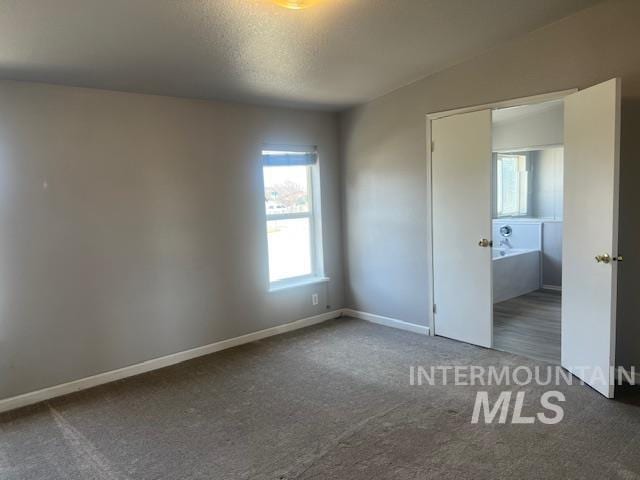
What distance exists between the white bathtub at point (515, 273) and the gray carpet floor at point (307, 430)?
2.04 m

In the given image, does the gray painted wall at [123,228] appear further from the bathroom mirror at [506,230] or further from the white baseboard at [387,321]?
the bathroom mirror at [506,230]

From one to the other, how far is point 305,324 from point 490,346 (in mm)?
1867

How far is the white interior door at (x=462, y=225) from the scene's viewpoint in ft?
12.9

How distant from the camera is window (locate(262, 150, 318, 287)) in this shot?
466 centimetres

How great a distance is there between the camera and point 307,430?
9.01 feet

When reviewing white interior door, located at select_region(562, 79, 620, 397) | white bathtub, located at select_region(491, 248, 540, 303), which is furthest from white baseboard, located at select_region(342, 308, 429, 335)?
white bathtub, located at select_region(491, 248, 540, 303)

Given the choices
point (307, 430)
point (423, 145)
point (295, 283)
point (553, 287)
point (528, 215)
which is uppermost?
point (423, 145)

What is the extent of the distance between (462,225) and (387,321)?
1338 millimetres

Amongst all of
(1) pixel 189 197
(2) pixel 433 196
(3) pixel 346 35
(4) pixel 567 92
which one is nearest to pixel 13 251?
(1) pixel 189 197

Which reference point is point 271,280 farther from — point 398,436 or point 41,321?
point 398,436

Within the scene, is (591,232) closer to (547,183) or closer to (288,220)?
(288,220)

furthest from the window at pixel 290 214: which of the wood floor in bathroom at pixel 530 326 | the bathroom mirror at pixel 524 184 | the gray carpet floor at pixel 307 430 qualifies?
the bathroom mirror at pixel 524 184

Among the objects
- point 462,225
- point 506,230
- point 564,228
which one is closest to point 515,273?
point 506,230

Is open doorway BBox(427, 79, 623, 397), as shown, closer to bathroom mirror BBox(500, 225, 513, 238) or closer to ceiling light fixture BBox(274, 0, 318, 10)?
bathroom mirror BBox(500, 225, 513, 238)
